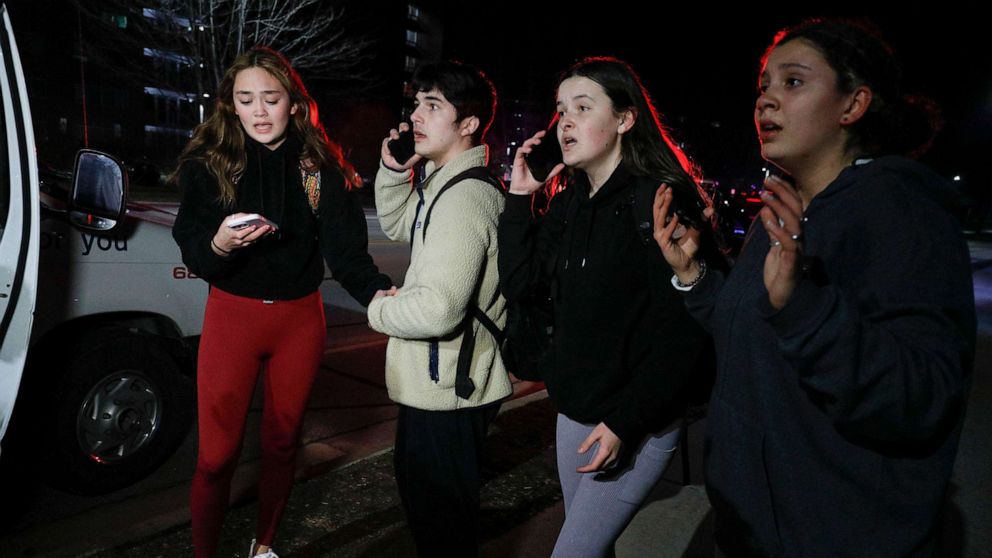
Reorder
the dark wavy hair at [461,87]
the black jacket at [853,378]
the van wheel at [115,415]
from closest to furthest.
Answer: the black jacket at [853,378], the dark wavy hair at [461,87], the van wheel at [115,415]

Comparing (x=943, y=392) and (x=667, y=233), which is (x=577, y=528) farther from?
(x=943, y=392)

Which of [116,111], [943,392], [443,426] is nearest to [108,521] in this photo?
[443,426]

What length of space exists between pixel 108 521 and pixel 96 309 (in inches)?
41.0

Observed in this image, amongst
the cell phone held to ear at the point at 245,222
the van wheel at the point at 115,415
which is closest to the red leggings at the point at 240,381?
the cell phone held to ear at the point at 245,222

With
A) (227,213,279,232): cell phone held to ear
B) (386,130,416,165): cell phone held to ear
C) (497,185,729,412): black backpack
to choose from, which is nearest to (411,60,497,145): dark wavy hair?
(386,130,416,165): cell phone held to ear

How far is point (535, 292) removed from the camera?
7.13 ft

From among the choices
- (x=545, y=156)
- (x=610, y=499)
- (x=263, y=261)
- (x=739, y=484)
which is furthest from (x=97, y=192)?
(x=739, y=484)

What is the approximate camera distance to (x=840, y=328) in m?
1.11

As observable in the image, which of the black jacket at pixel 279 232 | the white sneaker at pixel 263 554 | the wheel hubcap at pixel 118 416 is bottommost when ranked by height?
the white sneaker at pixel 263 554

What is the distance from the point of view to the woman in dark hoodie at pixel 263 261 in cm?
246

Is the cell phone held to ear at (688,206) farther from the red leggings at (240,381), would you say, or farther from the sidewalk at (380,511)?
the sidewalk at (380,511)

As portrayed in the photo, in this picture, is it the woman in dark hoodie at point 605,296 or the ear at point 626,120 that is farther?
the ear at point 626,120

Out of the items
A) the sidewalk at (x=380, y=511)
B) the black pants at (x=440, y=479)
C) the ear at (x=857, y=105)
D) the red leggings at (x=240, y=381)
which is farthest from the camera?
the sidewalk at (x=380, y=511)

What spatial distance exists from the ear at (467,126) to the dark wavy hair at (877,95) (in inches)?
45.6
